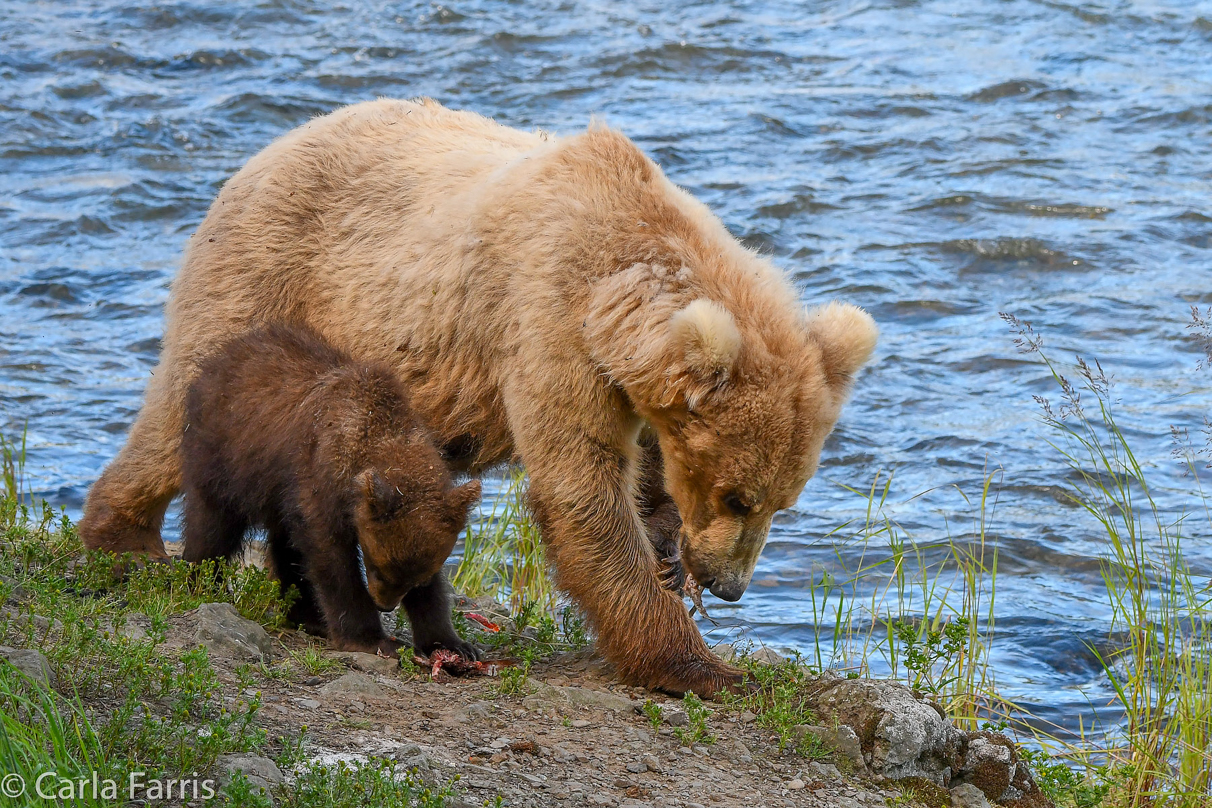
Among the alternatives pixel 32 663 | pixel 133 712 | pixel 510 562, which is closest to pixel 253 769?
pixel 133 712

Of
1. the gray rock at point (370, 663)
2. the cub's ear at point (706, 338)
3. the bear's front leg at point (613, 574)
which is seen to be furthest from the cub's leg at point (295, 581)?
the cub's ear at point (706, 338)

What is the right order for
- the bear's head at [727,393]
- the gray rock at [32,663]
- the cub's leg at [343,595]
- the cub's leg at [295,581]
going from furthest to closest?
the cub's leg at [295,581]
the cub's leg at [343,595]
the bear's head at [727,393]
the gray rock at [32,663]

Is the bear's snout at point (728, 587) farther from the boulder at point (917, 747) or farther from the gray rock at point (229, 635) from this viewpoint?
the gray rock at point (229, 635)

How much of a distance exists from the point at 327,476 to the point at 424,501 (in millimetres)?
414

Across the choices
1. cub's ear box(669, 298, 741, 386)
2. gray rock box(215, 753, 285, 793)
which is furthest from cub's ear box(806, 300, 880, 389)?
gray rock box(215, 753, 285, 793)

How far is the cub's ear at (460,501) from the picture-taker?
17.8ft

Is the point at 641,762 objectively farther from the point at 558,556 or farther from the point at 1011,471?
the point at 1011,471

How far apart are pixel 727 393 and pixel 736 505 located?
1.62 ft

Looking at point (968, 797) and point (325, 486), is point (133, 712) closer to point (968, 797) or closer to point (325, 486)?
point (325, 486)

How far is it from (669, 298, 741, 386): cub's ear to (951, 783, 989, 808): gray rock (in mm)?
1758

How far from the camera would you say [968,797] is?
5.12 metres

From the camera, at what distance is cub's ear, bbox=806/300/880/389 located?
568 centimetres

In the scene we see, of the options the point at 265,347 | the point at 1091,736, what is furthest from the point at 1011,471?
the point at 265,347

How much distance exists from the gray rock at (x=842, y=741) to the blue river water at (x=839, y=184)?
239 cm
